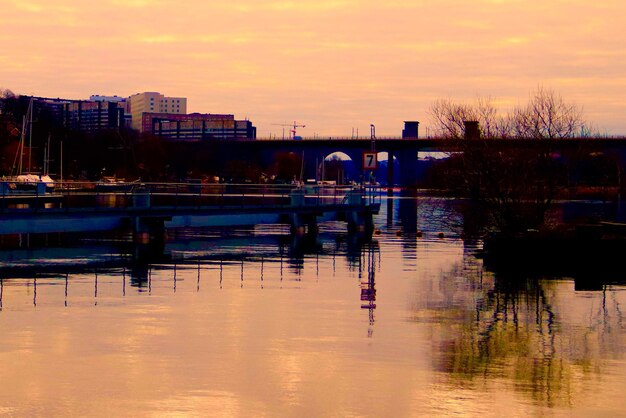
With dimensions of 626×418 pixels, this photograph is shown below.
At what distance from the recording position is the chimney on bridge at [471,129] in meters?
52.0

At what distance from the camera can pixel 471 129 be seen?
174 ft

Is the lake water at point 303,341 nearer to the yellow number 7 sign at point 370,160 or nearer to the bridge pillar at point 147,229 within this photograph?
the bridge pillar at point 147,229

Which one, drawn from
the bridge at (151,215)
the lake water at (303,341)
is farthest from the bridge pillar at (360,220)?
the lake water at (303,341)

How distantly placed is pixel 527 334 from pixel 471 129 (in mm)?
31190

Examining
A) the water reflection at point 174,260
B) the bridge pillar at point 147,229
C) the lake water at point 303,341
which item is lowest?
the lake water at point 303,341

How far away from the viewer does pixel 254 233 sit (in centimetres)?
6219

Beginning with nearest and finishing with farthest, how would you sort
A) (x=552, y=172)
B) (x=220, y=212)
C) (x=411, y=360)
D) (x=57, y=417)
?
(x=57, y=417)
(x=411, y=360)
(x=552, y=172)
(x=220, y=212)

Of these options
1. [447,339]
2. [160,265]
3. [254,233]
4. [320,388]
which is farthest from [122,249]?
→ [320,388]

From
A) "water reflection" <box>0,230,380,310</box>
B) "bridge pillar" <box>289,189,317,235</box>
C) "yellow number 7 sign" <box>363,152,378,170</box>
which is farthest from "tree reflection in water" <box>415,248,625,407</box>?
"bridge pillar" <box>289,189,317,235</box>

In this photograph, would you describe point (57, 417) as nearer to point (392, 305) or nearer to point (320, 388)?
point (320, 388)

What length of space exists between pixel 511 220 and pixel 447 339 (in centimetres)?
2794

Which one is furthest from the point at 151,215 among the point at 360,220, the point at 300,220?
the point at 360,220

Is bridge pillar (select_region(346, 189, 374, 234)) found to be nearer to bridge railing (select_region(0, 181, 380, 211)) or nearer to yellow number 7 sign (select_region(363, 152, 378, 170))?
bridge railing (select_region(0, 181, 380, 211))

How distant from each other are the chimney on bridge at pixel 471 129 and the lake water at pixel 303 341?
46.6 ft
